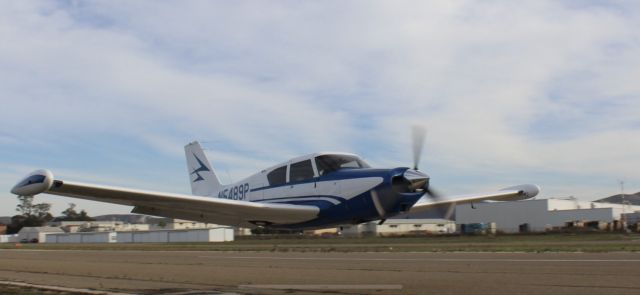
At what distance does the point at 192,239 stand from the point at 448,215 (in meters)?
69.2

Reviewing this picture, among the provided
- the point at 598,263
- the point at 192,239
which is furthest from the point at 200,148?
the point at 192,239

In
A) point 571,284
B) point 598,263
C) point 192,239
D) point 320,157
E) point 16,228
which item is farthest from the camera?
point 16,228

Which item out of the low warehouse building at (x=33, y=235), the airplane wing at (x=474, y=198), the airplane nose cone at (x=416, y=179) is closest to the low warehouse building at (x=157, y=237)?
the low warehouse building at (x=33, y=235)

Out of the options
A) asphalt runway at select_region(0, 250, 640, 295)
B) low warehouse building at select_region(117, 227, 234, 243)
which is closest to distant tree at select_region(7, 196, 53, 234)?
low warehouse building at select_region(117, 227, 234, 243)

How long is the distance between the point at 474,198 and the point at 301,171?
5.30 m

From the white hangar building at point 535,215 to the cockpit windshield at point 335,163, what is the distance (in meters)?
75.5

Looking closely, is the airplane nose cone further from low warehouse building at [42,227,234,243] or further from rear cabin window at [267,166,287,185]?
low warehouse building at [42,227,234,243]

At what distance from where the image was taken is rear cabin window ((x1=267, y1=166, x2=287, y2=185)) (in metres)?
14.8

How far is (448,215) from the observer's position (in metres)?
14.9

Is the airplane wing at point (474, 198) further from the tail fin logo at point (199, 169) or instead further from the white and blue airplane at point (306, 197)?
the tail fin logo at point (199, 169)

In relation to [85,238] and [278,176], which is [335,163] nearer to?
[278,176]

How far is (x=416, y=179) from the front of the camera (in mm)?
12375

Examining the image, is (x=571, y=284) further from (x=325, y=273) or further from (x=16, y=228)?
(x=16, y=228)

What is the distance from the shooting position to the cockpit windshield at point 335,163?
14.0 m
